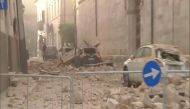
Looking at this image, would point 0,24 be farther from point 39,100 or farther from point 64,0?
point 64,0

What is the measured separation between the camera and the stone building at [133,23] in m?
25.3

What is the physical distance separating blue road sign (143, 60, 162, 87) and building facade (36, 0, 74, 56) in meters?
59.7

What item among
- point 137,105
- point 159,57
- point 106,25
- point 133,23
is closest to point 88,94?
point 137,105

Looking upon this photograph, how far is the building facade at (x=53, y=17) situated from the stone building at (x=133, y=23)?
46.9 ft

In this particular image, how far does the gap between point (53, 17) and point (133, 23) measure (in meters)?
46.0

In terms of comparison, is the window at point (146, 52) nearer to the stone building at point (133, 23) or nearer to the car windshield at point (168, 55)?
the car windshield at point (168, 55)

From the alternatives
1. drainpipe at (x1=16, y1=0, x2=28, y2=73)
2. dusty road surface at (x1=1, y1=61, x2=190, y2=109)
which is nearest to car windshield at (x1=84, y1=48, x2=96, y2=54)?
drainpipe at (x1=16, y1=0, x2=28, y2=73)

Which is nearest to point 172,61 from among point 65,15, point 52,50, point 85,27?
point 85,27

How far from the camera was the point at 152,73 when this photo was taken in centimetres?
639

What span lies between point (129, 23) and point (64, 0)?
3540 centimetres

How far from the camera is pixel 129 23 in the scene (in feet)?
112

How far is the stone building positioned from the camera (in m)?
25.3

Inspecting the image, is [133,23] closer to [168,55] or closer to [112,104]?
[168,55]

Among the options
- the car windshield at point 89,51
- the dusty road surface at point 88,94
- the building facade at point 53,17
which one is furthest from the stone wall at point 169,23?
the building facade at point 53,17
